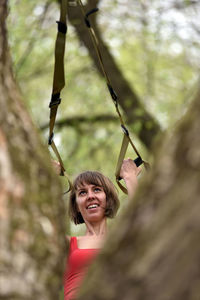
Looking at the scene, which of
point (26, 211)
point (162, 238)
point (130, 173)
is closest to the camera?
point (162, 238)

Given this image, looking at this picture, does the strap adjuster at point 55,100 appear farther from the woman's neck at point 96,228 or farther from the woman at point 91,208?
the woman's neck at point 96,228

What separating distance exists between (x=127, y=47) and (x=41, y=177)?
9.56 meters

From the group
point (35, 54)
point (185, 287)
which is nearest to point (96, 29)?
point (35, 54)

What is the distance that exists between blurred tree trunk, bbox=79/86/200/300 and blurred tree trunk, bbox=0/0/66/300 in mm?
194

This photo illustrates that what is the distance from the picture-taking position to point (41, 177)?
4.38ft

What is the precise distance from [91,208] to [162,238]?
2.44 meters

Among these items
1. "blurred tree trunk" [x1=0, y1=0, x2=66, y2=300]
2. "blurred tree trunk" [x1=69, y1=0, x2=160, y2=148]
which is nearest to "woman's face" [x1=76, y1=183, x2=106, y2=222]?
"blurred tree trunk" [x1=0, y1=0, x2=66, y2=300]

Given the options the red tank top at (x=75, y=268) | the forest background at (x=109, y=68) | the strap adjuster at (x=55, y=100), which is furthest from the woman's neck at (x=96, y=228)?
the forest background at (x=109, y=68)

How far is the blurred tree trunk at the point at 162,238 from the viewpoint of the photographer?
0.94 meters

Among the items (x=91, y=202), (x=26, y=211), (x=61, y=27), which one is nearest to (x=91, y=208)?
(x=91, y=202)

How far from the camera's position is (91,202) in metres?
3.39

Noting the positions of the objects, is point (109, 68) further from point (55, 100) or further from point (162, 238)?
point (162, 238)

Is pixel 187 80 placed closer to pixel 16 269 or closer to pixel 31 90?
pixel 31 90

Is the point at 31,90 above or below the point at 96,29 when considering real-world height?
above
